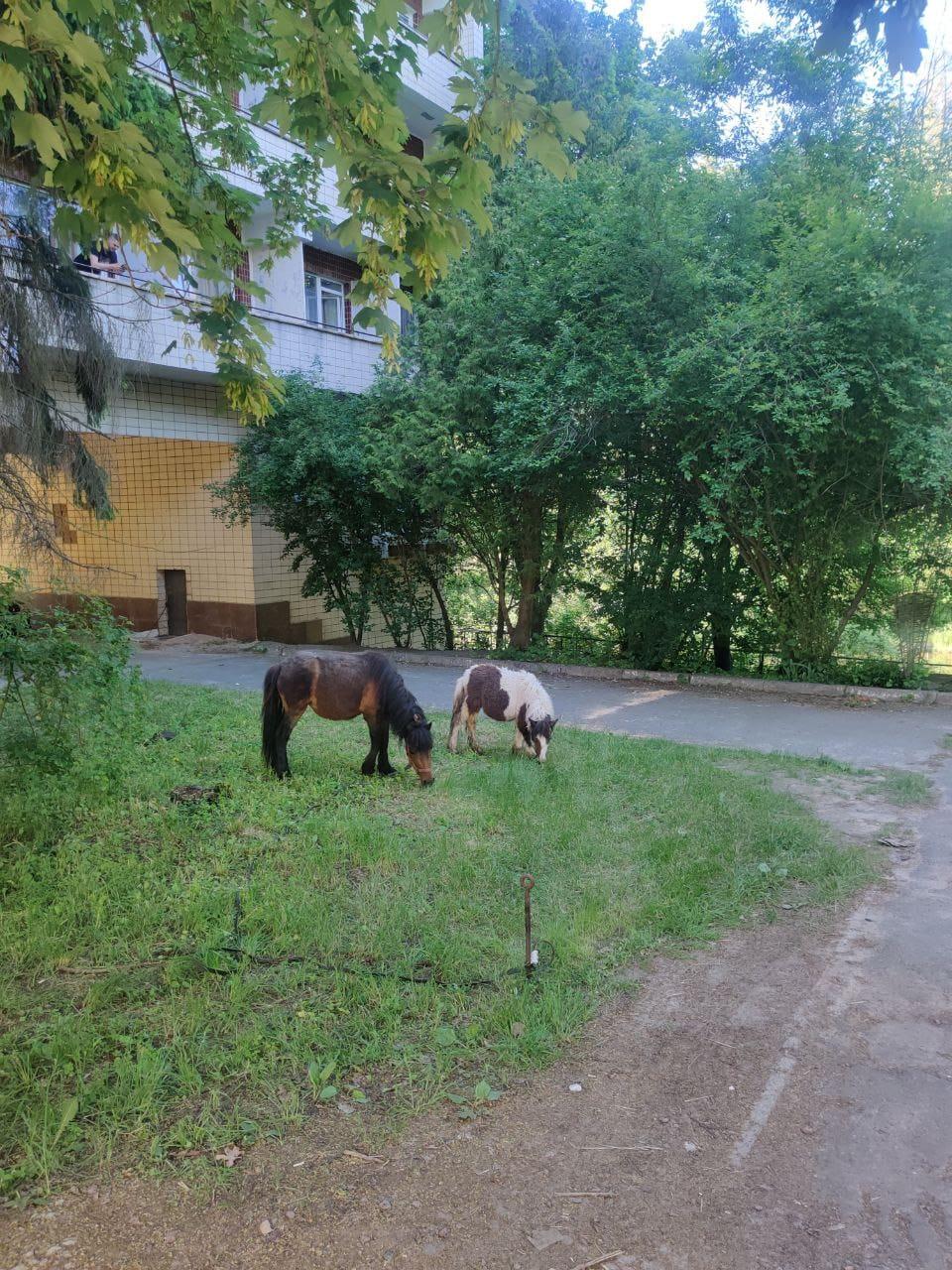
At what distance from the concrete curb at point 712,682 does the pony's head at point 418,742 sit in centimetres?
343

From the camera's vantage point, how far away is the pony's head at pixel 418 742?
695 cm

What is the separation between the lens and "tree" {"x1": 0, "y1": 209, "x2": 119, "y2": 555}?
6.32m

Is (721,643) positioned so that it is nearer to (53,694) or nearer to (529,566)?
(529,566)

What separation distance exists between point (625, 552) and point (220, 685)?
20.7ft

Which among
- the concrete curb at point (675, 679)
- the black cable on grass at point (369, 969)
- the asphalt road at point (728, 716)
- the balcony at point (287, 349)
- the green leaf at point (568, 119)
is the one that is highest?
the balcony at point (287, 349)

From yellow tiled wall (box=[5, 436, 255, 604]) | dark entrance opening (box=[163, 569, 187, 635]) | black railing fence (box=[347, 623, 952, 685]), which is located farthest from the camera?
dark entrance opening (box=[163, 569, 187, 635])

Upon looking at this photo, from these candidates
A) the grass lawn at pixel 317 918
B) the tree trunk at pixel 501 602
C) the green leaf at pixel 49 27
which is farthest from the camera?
the tree trunk at pixel 501 602

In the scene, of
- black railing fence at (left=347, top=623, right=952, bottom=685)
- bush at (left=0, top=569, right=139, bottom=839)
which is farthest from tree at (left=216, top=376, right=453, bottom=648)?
bush at (left=0, top=569, right=139, bottom=839)

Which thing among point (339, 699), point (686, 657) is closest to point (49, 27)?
point (339, 699)

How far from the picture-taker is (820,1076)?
11.5ft

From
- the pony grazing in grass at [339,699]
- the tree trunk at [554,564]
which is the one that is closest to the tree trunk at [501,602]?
the tree trunk at [554,564]

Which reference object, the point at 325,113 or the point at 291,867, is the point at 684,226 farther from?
Result: the point at 291,867

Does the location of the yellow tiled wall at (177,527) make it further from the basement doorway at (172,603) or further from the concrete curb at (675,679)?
the concrete curb at (675,679)

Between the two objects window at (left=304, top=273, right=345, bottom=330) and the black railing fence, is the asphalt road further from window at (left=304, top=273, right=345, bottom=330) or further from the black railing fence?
window at (left=304, top=273, right=345, bottom=330)
